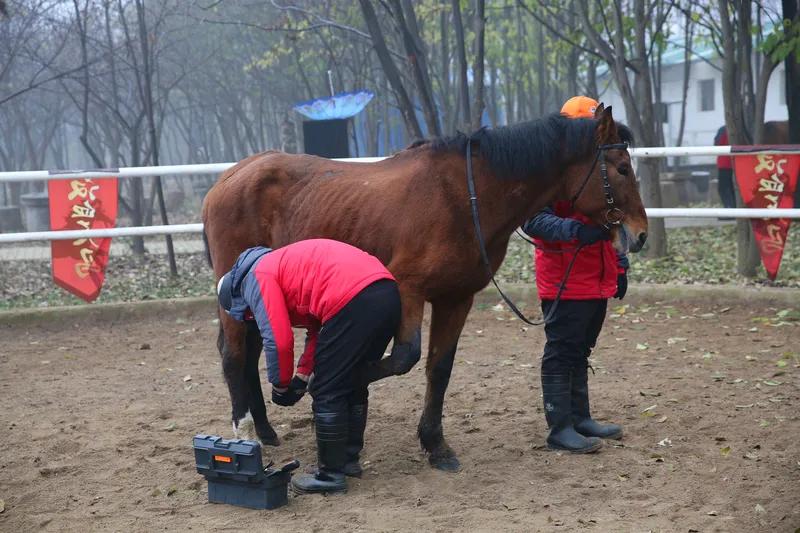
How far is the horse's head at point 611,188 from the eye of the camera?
4574 millimetres

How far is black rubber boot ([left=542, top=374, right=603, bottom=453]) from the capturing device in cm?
492

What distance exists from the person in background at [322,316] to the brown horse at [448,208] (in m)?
0.28

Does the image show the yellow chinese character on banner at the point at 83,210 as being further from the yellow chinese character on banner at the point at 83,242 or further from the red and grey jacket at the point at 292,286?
the red and grey jacket at the point at 292,286

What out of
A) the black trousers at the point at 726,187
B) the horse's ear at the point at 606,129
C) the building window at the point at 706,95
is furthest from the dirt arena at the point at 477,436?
the building window at the point at 706,95

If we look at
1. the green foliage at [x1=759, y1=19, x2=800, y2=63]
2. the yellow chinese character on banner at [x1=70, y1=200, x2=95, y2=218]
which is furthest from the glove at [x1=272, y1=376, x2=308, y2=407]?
the green foliage at [x1=759, y1=19, x2=800, y2=63]

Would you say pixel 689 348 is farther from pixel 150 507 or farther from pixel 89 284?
pixel 89 284

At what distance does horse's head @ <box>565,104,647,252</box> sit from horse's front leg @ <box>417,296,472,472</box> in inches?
31.2

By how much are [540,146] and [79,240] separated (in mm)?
5569

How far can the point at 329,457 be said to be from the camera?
4.36 meters

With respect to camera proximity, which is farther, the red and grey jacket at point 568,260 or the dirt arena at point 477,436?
the red and grey jacket at point 568,260

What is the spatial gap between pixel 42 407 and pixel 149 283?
4727 mm

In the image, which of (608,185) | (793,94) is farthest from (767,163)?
(793,94)

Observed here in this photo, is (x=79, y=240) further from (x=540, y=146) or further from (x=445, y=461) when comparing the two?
(x=540, y=146)

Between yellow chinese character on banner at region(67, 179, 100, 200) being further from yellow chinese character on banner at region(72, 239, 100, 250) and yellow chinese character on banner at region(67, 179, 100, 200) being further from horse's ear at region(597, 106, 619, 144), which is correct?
horse's ear at region(597, 106, 619, 144)
